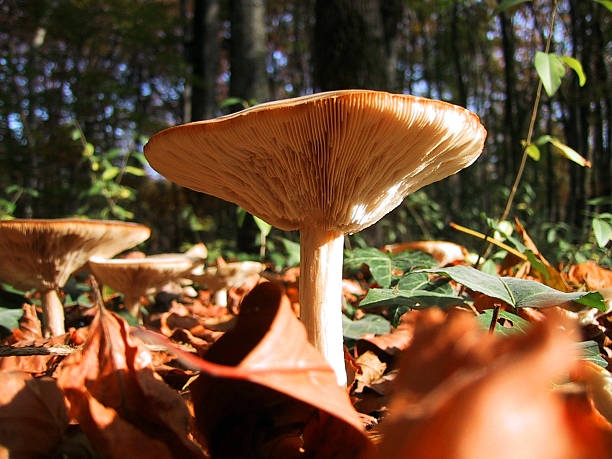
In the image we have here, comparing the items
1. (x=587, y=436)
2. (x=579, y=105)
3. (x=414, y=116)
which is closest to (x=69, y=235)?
(x=414, y=116)

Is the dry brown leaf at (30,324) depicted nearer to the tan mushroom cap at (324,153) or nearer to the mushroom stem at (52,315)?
the mushroom stem at (52,315)

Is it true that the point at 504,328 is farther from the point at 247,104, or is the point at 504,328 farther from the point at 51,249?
the point at 247,104

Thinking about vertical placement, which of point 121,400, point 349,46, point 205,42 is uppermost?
point 205,42

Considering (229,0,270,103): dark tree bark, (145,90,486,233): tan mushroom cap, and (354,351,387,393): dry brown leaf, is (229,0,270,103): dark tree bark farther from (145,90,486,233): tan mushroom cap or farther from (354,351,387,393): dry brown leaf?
(354,351,387,393): dry brown leaf

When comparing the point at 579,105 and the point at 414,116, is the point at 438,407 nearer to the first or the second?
the point at 414,116

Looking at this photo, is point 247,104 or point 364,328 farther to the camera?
point 247,104

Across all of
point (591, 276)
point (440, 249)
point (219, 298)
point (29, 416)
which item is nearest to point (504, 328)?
point (29, 416)

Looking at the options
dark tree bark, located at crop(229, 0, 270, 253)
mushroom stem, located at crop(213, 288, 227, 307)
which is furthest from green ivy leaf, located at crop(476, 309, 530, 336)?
dark tree bark, located at crop(229, 0, 270, 253)
